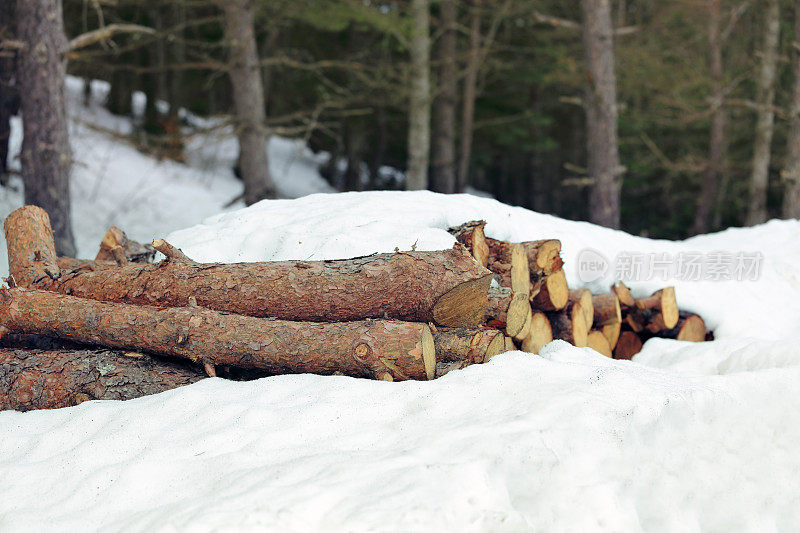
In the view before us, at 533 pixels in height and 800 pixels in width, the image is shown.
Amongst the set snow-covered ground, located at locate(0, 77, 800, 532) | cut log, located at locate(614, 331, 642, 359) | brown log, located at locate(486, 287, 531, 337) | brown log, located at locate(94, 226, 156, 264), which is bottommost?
cut log, located at locate(614, 331, 642, 359)

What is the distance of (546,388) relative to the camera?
10.5 ft

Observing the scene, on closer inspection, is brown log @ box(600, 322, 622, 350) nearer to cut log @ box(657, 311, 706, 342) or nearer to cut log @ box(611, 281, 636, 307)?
cut log @ box(611, 281, 636, 307)

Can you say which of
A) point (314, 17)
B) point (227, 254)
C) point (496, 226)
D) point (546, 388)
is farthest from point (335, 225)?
point (314, 17)

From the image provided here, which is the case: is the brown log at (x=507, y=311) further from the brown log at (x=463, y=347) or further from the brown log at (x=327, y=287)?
the brown log at (x=463, y=347)

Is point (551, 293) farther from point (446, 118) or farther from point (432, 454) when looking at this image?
point (446, 118)

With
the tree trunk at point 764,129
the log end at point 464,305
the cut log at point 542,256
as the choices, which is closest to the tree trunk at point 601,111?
the tree trunk at point 764,129

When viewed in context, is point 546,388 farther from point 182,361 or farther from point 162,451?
point 182,361

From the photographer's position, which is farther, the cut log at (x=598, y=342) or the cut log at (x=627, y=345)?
the cut log at (x=627, y=345)

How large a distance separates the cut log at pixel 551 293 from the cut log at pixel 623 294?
0.73 metres

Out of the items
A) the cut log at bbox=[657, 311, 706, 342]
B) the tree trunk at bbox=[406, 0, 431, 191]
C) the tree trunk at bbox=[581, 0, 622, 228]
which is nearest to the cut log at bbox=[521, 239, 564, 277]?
the cut log at bbox=[657, 311, 706, 342]

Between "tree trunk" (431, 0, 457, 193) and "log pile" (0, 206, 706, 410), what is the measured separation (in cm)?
1004

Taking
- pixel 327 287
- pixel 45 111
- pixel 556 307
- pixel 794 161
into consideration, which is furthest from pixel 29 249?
pixel 794 161

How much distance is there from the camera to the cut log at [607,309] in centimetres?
516

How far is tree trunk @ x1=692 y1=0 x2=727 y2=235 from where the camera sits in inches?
564
